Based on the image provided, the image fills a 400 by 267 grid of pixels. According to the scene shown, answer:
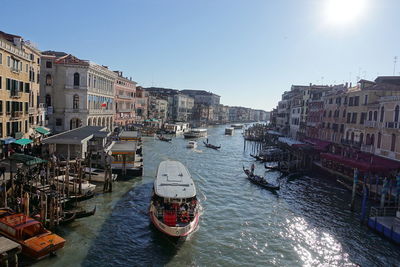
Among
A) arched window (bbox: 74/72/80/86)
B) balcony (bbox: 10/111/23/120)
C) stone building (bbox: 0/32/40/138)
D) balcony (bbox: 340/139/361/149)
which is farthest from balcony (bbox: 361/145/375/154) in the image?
arched window (bbox: 74/72/80/86)

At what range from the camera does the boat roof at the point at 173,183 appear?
62.5 ft

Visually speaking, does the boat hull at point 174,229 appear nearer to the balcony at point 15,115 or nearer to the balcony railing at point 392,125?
the balcony at point 15,115

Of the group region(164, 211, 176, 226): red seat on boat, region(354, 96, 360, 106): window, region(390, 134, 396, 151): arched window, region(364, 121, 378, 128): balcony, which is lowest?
region(164, 211, 176, 226): red seat on boat

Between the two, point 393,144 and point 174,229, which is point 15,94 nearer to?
point 174,229

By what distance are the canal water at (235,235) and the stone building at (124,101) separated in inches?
1765

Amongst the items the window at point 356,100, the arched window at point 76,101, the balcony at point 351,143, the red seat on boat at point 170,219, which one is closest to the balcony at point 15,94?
the arched window at point 76,101

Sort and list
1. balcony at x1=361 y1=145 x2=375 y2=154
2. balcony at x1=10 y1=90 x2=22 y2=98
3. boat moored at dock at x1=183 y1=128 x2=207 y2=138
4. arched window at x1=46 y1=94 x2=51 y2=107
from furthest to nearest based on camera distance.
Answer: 1. boat moored at dock at x1=183 y1=128 x2=207 y2=138
2. arched window at x1=46 y1=94 x2=51 y2=107
3. balcony at x1=361 y1=145 x2=375 y2=154
4. balcony at x1=10 y1=90 x2=22 y2=98

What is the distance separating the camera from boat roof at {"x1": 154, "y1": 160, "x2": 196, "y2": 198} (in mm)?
19047

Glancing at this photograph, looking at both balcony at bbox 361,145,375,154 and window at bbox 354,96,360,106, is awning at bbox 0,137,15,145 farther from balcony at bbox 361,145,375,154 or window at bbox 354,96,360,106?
window at bbox 354,96,360,106

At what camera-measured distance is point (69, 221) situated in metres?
19.0

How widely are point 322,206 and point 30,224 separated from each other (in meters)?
22.4

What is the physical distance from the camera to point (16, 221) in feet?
50.7

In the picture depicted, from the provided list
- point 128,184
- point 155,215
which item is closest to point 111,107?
point 128,184

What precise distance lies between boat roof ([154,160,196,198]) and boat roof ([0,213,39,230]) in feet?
22.7
